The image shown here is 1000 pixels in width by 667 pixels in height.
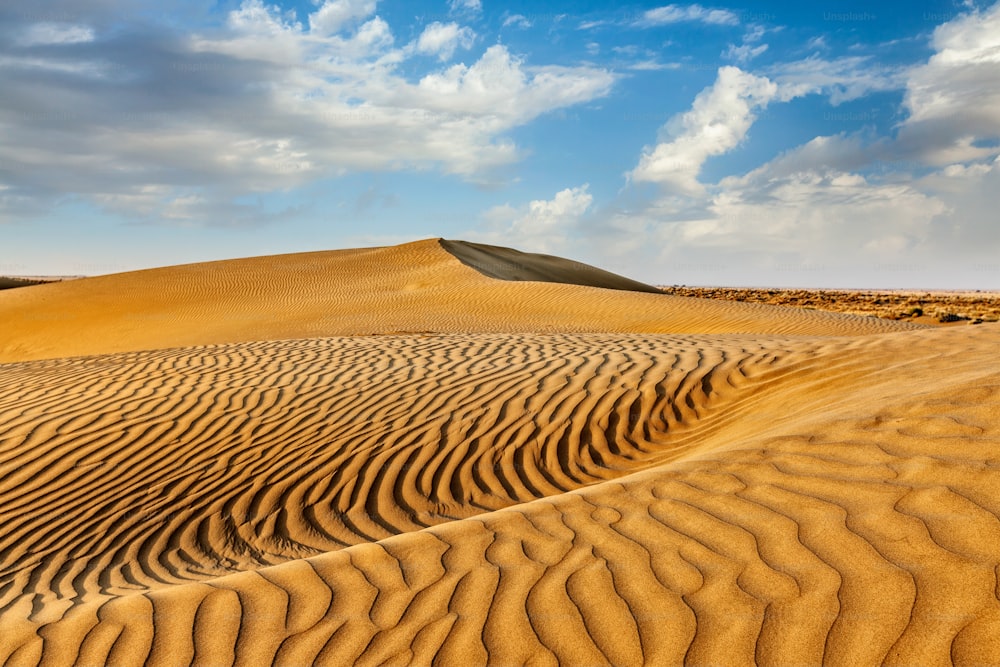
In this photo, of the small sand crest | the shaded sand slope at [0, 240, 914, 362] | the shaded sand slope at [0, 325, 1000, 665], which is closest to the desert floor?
the shaded sand slope at [0, 325, 1000, 665]

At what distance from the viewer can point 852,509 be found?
3.34 metres

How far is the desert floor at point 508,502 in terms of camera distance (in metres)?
2.71

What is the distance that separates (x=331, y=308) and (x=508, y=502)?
19.2m

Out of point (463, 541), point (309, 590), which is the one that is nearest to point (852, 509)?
point (463, 541)

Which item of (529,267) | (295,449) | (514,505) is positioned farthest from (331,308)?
(514,505)

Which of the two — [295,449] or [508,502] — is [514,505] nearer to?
[508,502]

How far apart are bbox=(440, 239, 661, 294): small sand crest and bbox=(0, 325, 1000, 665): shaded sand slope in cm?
2360

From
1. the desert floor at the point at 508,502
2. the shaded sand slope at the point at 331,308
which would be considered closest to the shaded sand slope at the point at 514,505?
the desert floor at the point at 508,502

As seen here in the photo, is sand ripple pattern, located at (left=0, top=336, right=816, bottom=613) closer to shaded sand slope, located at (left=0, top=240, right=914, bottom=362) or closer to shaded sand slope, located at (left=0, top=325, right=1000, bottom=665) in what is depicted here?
shaded sand slope, located at (left=0, top=325, right=1000, bottom=665)

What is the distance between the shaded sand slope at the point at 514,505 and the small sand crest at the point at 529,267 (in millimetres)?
23603

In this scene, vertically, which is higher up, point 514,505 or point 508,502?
point 514,505

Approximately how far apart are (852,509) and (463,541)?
1.74 m

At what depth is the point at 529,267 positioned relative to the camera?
3912 cm

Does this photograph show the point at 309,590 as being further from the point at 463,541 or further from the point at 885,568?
the point at 885,568
